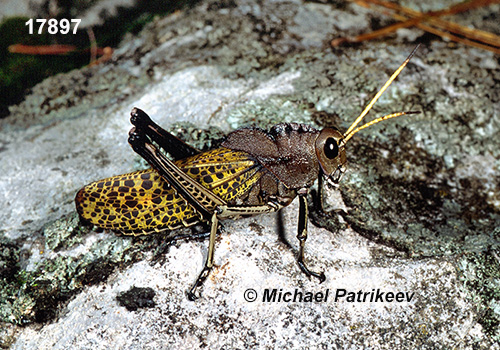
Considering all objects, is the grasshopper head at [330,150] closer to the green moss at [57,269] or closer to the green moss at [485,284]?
the green moss at [485,284]

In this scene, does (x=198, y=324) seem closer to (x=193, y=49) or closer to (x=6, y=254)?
(x=6, y=254)

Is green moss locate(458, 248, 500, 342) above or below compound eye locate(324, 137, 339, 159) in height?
below

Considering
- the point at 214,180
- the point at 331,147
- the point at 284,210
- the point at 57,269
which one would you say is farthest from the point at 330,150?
the point at 57,269

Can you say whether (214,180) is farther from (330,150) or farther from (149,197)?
(330,150)

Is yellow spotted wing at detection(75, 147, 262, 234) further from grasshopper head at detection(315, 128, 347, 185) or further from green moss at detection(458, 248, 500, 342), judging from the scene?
green moss at detection(458, 248, 500, 342)

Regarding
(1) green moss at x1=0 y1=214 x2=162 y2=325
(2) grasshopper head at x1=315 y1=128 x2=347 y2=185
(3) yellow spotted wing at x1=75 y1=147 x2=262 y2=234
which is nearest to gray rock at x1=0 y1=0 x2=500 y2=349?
(1) green moss at x1=0 y1=214 x2=162 y2=325

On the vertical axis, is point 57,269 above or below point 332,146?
below
